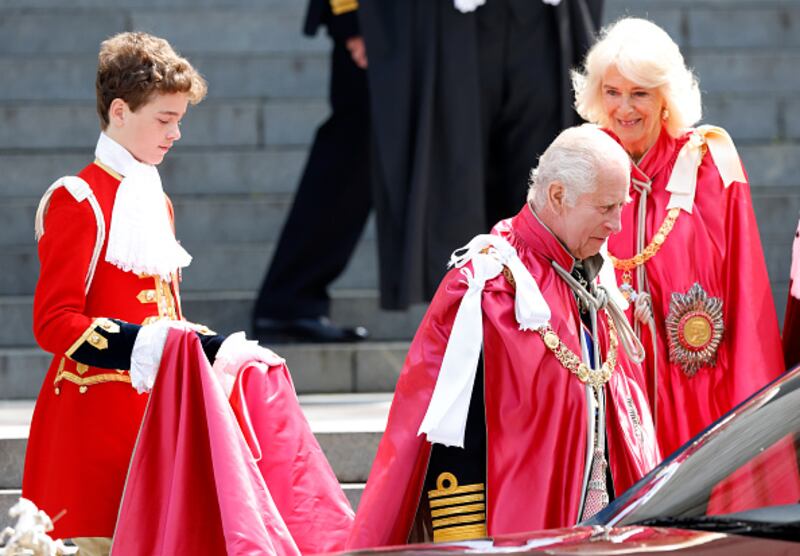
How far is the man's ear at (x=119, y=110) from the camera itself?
5.17 meters

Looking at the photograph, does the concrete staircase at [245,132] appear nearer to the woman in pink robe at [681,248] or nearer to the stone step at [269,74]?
the stone step at [269,74]

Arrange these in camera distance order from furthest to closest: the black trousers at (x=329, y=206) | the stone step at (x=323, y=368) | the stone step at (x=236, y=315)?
the stone step at (x=236, y=315)
the black trousers at (x=329, y=206)
the stone step at (x=323, y=368)

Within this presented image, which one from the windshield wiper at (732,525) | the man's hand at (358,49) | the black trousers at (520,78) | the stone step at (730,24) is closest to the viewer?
the windshield wiper at (732,525)

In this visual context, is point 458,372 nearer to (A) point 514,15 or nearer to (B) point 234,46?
(A) point 514,15

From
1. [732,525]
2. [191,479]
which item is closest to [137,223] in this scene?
[191,479]

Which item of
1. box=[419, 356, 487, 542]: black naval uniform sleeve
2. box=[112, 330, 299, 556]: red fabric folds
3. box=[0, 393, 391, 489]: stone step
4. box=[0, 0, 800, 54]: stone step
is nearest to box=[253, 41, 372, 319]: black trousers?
box=[0, 393, 391, 489]: stone step

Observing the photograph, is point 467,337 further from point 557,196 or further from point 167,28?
point 167,28

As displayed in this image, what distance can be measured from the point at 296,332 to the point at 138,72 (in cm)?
317

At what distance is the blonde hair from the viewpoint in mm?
5680

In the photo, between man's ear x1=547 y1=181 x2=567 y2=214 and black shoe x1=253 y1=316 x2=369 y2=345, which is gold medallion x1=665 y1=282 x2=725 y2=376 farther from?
black shoe x1=253 y1=316 x2=369 y2=345

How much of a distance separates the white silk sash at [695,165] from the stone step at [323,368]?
2.30m

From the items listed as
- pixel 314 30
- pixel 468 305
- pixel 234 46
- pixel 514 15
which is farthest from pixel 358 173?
pixel 468 305

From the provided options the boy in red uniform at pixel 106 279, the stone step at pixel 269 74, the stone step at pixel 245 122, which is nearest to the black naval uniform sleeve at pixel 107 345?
the boy in red uniform at pixel 106 279

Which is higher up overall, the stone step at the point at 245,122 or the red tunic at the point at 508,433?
the stone step at the point at 245,122
